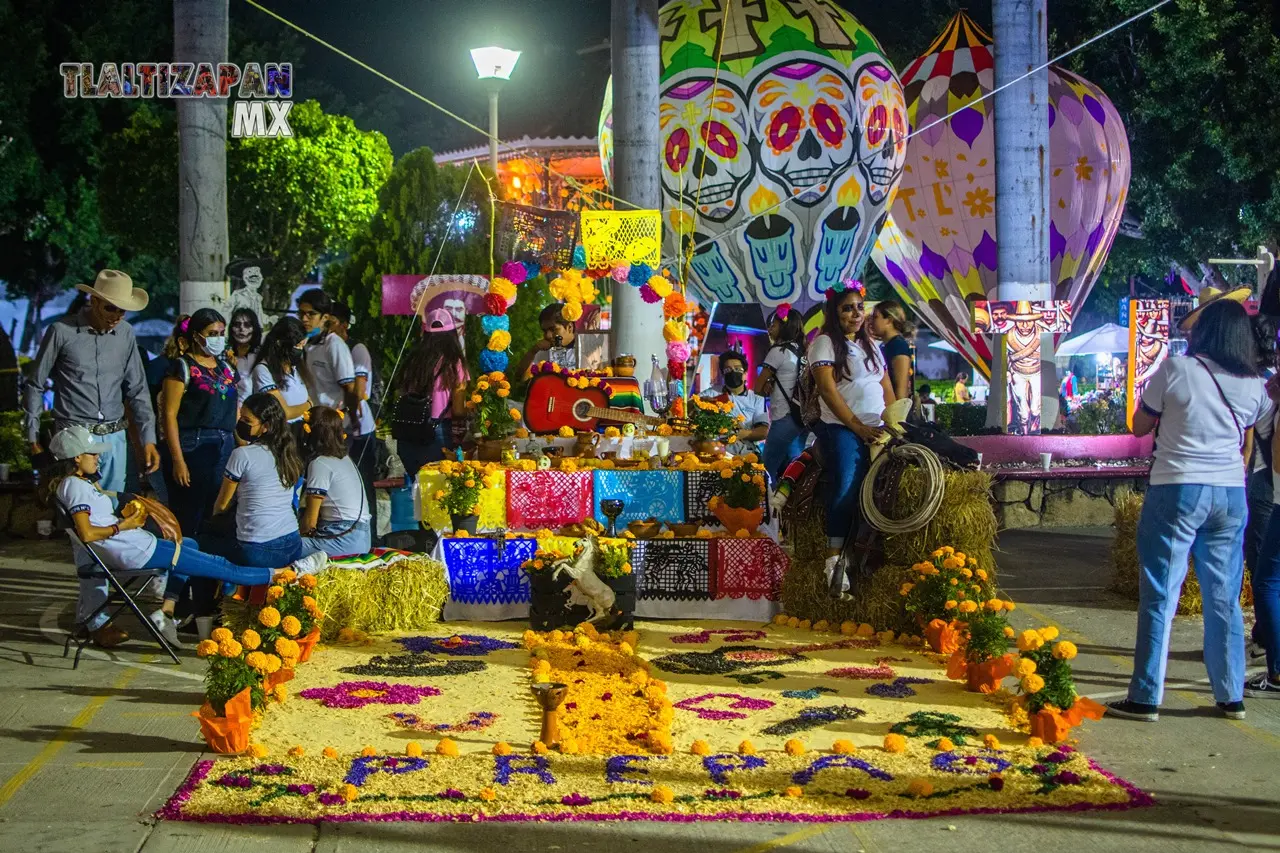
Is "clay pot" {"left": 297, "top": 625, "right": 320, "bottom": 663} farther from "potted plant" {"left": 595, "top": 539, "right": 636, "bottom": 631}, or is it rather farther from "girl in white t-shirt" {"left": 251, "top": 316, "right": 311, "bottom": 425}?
"girl in white t-shirt" {"left": 251, "top": 316, "right": 311, "bottom": 425}

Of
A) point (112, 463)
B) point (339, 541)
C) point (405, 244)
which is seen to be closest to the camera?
point (339, 541)

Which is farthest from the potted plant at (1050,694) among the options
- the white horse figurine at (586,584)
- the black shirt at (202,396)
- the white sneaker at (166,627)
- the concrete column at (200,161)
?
the concrete column at (200,161)

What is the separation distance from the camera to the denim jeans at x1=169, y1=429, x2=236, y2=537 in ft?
31.3

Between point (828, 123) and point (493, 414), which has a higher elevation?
point (828, 123)

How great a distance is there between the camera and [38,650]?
8477 mm

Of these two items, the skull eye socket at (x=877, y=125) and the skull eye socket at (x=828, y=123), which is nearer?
the skull eye socket at (x=828, y=123)

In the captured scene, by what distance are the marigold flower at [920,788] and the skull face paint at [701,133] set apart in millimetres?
13935

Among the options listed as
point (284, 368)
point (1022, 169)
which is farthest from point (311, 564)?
point (1022, 169)

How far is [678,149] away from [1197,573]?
43.3 feet

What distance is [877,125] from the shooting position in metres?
19.6

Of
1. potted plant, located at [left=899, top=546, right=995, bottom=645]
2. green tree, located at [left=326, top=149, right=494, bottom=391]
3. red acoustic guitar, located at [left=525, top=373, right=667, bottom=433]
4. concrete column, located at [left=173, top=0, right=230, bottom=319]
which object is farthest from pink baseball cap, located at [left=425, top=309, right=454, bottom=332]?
green tree, located at [left=326, top=149, right=494, bottom=391]

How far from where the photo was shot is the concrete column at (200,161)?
1230cm

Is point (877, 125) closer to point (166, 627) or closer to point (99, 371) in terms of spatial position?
point (99, 371)

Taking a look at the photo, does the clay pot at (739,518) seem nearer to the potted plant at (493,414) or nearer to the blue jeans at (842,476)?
the blue jeans at (842,476)
